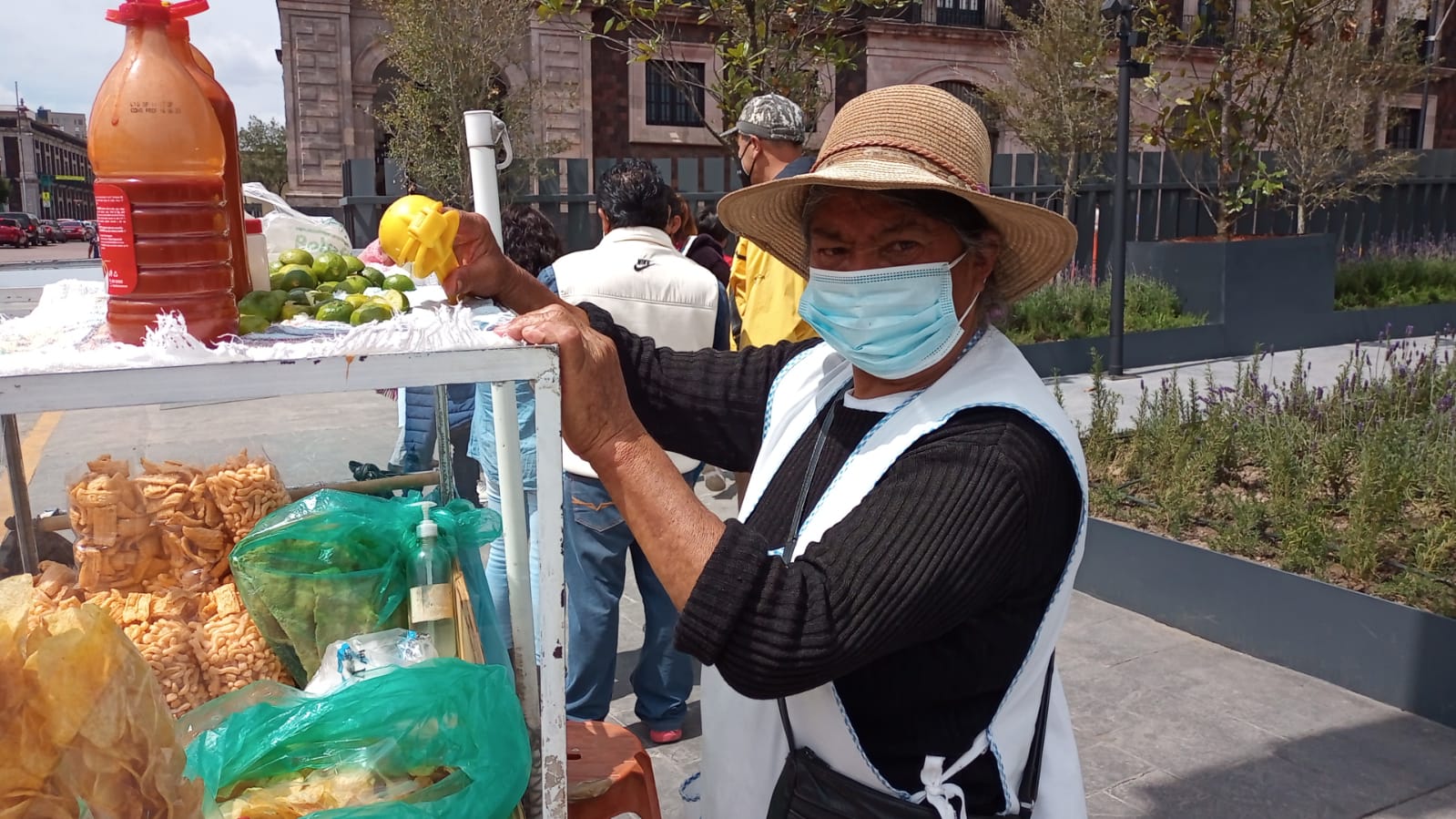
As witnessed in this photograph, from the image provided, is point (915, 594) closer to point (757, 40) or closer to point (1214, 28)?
point (757, 40)

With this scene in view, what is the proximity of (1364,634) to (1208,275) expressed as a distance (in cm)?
814

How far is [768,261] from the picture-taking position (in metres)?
3.96

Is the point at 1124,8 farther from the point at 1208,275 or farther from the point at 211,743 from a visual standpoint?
the point at 211,743

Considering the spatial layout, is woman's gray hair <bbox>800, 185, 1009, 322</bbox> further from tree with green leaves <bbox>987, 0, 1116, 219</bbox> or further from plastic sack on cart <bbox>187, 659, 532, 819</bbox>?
tree with green leaves <bbox>987, 0, 1116, 219</bbox>

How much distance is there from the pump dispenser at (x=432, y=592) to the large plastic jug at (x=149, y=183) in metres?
0.52

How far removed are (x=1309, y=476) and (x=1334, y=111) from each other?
11390mm

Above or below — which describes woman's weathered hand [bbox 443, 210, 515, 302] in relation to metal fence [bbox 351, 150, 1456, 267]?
below

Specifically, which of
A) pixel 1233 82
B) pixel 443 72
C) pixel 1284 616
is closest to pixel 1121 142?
pixel 1233 82

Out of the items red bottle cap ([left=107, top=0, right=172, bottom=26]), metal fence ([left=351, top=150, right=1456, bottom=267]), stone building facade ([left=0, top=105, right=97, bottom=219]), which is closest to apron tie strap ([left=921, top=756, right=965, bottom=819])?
red bottle cap ([left=107, top=0, right=172, bottom=26])

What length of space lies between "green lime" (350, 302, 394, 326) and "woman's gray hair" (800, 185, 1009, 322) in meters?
0.71

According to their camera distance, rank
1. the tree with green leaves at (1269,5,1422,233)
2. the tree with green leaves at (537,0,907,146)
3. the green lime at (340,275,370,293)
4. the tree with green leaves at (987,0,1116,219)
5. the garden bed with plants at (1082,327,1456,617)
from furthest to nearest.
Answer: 1. the tree with green leaves at (987,0,1116,219)
2. the tree with green leaves at (1269,5,1422,233)
3. the tree with green leaves at (537,0,907,146)
4. the garden bed with plants at (1082,327,1456,617)
5. the green lime at (340,275,370,293)

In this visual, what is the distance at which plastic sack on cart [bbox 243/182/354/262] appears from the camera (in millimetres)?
1860

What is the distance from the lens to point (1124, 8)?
8.85 meters

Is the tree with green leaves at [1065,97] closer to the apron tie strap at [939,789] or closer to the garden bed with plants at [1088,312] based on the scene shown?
the garden bed with plants at [1088,312]
